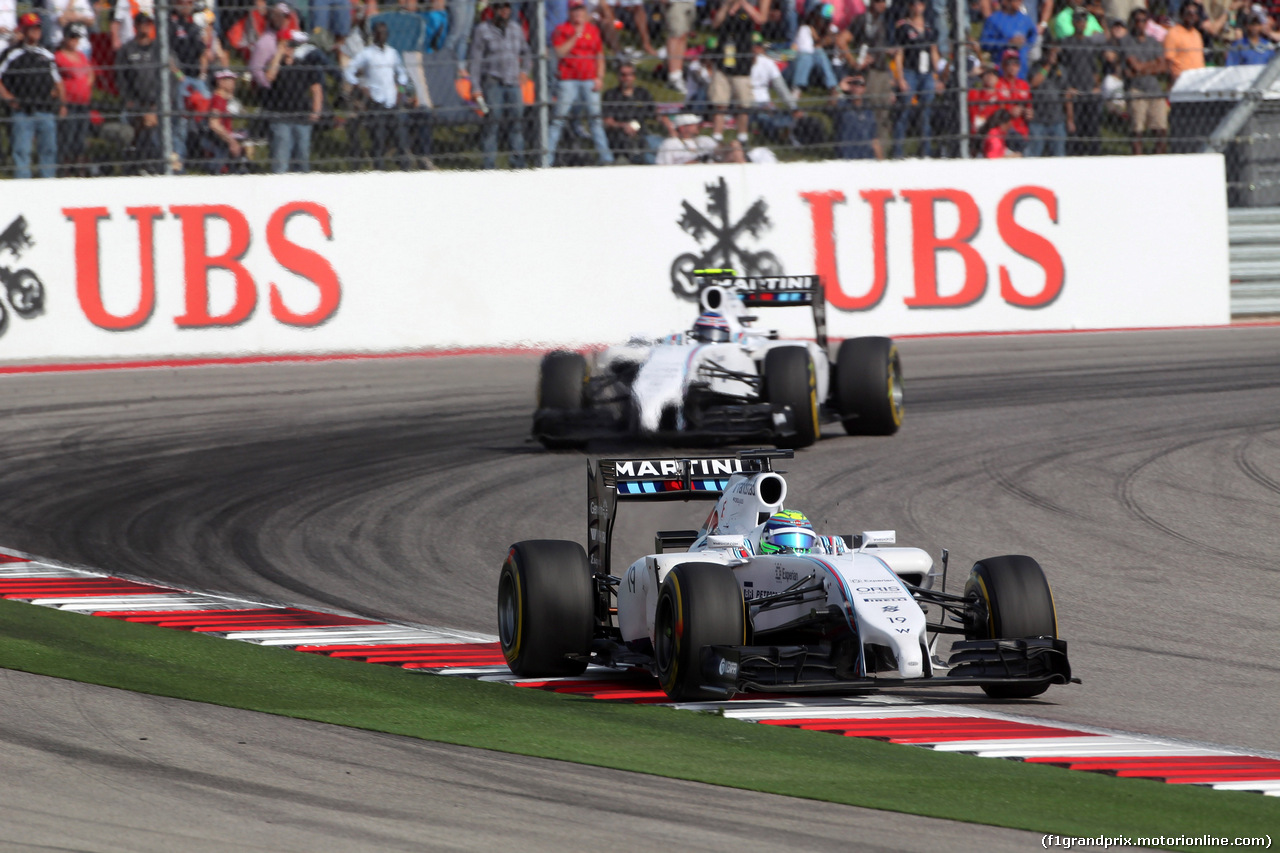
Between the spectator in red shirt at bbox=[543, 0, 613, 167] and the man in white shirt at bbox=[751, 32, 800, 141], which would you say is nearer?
the spectator in red shirt at bbox=[543, 0, 613, 167]

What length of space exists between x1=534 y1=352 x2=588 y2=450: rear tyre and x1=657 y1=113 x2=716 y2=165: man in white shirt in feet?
19.3

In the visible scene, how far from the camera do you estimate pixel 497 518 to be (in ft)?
37.1

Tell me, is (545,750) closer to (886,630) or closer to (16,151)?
(886,630)

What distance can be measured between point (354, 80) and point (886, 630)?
12650 mm

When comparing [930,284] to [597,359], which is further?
[930,284]

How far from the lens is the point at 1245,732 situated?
664cm

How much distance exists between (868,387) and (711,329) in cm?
126

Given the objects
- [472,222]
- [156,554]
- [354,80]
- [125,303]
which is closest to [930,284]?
[472,222]

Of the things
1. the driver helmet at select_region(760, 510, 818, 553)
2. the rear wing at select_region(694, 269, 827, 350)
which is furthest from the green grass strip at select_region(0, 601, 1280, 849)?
the rear wing at select_region(694, 269, 827, 350)

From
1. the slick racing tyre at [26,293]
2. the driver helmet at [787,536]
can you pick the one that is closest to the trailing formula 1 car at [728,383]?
the driver helmet at [787,536]

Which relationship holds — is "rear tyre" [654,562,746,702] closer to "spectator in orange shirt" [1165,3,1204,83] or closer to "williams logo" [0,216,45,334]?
"williams logo" [0,216,45,334]

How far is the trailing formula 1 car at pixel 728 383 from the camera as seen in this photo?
43.0ft

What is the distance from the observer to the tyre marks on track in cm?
619

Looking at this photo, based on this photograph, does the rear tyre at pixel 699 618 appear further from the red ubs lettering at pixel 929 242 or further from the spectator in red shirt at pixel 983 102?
the spectator in red shirt at pixel 983 102
